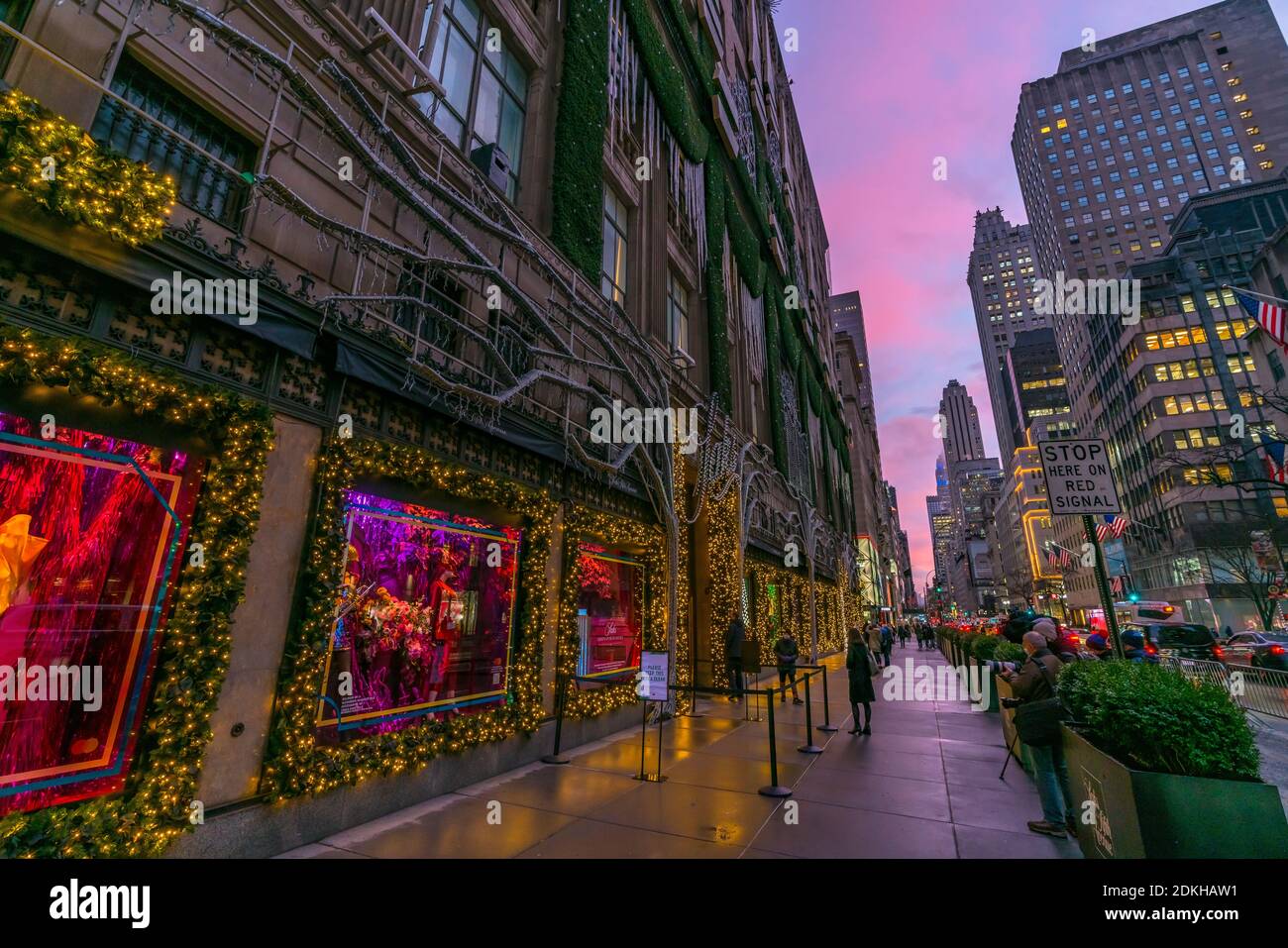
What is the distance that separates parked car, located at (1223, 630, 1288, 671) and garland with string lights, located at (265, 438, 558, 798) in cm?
2159

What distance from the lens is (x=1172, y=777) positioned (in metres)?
3.56

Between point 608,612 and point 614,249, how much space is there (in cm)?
1030

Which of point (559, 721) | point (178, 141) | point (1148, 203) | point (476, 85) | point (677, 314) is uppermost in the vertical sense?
point (1148, 203)

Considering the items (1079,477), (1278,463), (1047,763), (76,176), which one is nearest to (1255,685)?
(1278,463)

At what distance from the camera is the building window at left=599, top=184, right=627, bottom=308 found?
48.1 ft

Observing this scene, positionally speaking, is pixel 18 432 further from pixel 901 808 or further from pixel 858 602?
pixel 858 602

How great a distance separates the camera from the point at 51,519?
446 centimetres

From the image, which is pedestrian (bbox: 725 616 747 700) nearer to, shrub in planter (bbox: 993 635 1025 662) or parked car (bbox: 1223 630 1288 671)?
shrub in planter (bbox: 993 635 1025 662)

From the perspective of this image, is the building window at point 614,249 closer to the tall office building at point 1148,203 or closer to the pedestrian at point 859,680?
the pedestrian at point 859,680

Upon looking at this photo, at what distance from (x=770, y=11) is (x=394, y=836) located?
53.7 m

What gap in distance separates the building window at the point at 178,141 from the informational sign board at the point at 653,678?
26.5 feet

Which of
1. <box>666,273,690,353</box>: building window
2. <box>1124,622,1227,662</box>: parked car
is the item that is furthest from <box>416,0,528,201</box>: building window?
<box>1124,622,1227,662</box>: parked car

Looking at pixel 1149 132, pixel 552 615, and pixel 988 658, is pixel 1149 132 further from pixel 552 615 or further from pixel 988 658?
pixel 552 615
